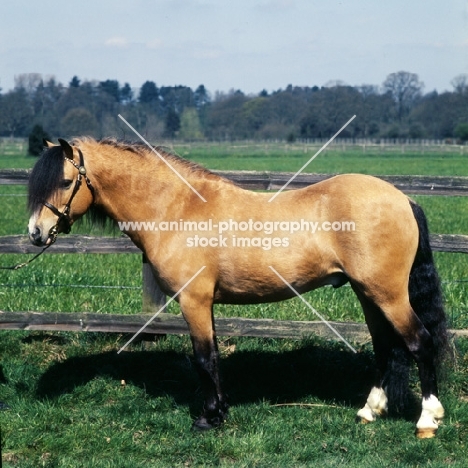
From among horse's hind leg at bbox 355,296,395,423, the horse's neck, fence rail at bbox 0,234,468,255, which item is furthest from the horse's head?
horse's hind leg at bbox 355,296,395,423

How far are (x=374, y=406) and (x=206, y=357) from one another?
1363 millimetres

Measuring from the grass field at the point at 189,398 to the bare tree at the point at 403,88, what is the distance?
4633 cm

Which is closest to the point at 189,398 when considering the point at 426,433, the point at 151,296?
the point at 151,296

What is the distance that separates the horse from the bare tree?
156ft

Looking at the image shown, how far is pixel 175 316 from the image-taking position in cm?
603

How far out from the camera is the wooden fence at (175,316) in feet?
19.2

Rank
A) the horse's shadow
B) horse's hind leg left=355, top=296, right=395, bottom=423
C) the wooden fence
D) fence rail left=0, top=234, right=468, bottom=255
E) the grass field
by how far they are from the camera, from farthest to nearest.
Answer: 1. fence rail left=0, top=234, right=468, bottom=255
2. the wooden fence
3. the horse's shadow
4. horse's hind leg left=355, top=296, right=395, bottom=423
5. the grass field

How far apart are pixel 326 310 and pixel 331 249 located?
6.91 ft

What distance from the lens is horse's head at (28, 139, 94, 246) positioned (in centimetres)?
481

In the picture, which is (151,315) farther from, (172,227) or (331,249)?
(331,249)

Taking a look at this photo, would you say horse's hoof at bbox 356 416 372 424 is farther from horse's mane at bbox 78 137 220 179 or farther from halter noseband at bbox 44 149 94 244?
halter noseband at bbox 44 149 94 244

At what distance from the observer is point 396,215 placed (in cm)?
474

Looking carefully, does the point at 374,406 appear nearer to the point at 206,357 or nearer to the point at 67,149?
the point at 206,357

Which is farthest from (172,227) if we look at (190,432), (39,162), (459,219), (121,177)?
(459,219)
